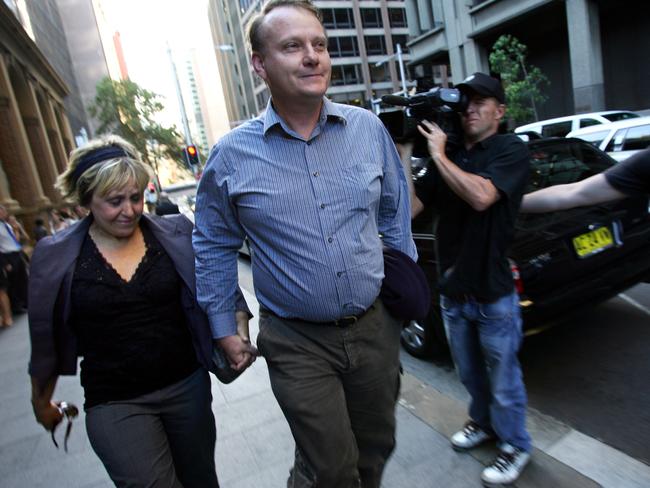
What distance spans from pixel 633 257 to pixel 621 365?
0.79 meters

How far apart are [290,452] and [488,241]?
1.73m

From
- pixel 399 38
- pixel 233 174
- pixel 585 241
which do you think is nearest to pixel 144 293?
pixel 233 174

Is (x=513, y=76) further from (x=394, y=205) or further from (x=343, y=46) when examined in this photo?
(x=343, y=46)

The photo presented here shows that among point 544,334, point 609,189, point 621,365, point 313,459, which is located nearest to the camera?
point 313,459

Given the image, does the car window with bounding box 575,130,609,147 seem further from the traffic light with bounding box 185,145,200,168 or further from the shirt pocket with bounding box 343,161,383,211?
the traffic light with bounding box 185,145,200,168

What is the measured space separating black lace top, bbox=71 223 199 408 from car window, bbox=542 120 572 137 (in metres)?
14.1

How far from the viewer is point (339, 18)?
52562mm

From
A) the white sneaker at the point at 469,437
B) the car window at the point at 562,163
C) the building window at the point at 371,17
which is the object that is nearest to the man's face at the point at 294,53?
the white sneaker at the point at 469,437

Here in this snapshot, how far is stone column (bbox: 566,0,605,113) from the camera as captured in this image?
19125mm

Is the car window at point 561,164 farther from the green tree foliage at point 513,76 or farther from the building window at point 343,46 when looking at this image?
the building window at point 343,46

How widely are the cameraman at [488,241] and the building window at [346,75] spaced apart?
52278 millimetres

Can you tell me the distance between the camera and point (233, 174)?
1.80 metres

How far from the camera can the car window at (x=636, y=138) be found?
7680mm

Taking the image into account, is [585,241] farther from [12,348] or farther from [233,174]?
[12,348]
